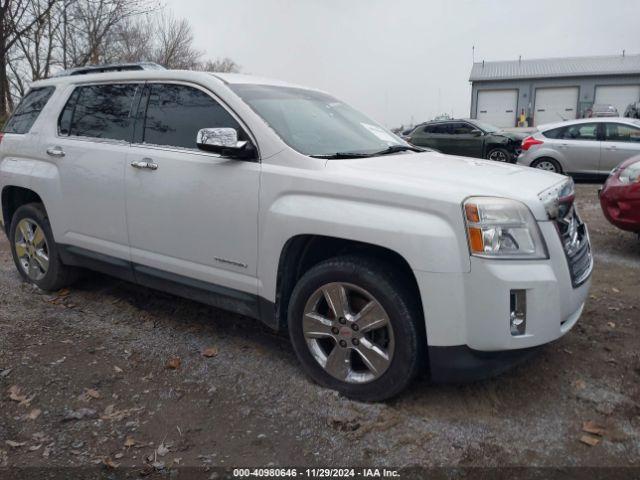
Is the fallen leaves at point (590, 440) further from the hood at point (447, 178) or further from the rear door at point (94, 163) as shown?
the rear door at point (94, 163)

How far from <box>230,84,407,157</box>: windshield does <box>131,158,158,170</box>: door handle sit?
747mm

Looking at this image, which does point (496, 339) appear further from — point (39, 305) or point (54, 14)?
point (54, 14)

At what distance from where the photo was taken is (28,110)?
15.9ft

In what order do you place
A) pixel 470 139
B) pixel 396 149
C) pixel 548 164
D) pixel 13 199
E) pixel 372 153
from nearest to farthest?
pixel 372 153, pixel 396 149, pixel 13 199, pixel 548 164, pixel 470 139

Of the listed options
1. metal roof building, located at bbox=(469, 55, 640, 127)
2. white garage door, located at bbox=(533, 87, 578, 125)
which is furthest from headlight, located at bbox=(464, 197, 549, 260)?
white garage door, located at bbox=(533, 87, 578, 125)

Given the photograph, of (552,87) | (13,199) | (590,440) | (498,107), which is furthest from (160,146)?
(552,87)

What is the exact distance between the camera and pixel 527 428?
9.18 feet

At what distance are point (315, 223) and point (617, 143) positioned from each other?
10.8 metres

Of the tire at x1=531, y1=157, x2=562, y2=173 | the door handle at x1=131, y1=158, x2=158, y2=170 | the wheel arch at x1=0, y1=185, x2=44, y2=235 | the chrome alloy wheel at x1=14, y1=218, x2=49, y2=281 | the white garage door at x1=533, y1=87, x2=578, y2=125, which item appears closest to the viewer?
the door handle at x1=131, y1=158, x2=158, y2=170

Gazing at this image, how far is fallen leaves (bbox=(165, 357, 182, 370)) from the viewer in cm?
351

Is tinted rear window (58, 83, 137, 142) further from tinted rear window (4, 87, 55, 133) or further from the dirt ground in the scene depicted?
Result: the dirt ground

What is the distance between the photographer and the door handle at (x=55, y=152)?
14.1 ft

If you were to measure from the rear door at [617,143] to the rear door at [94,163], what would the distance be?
34.6 ft

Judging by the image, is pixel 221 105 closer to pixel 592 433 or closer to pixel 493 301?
pixel 493 301
